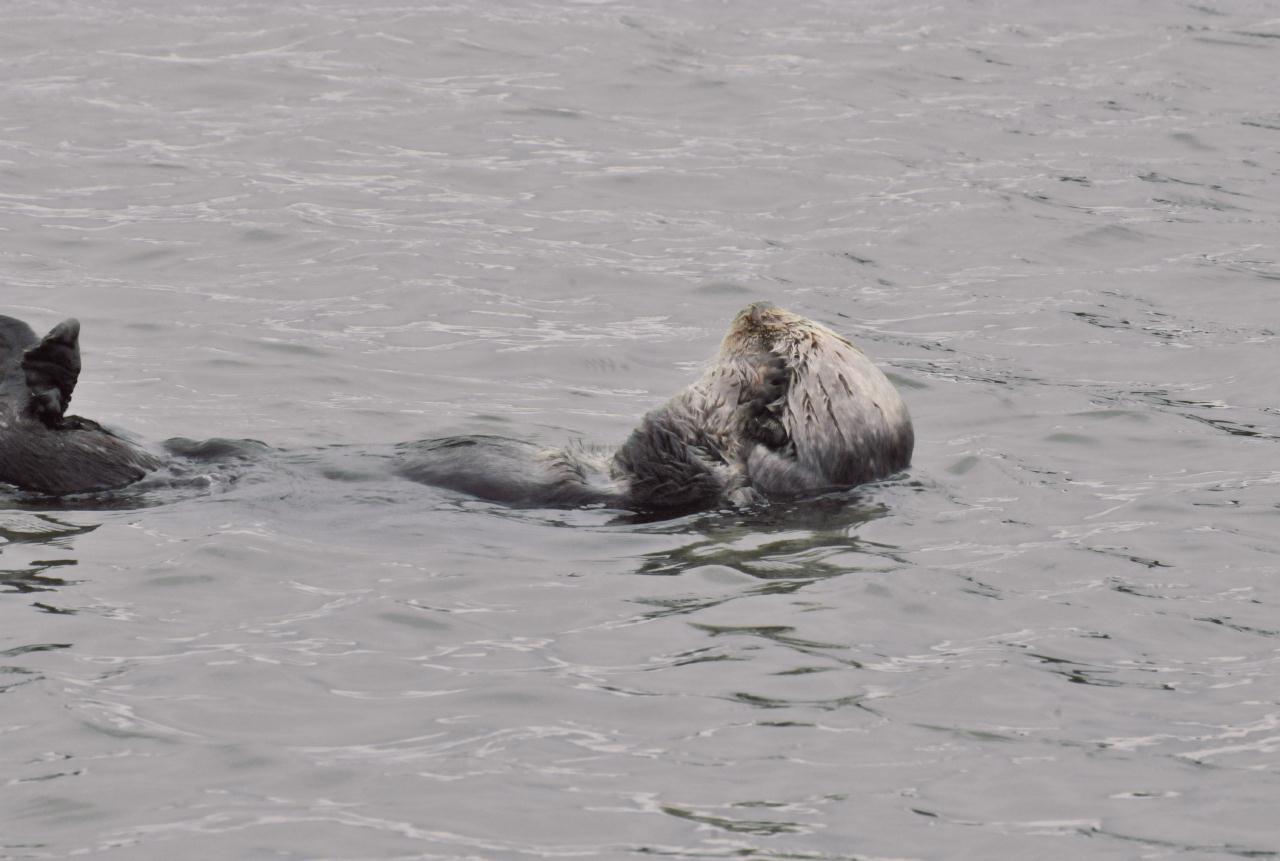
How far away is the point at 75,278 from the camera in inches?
321

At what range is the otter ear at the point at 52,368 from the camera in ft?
16.7

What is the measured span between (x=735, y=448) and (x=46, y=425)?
2.06 metres

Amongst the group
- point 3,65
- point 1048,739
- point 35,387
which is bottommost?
point 1048,739

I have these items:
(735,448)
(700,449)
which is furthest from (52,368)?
(735,448)

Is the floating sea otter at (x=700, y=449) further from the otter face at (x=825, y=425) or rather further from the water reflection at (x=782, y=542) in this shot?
the water reflection at (x=782, y=542)

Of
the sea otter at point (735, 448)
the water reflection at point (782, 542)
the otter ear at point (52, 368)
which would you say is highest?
the otter ear at point (52, 368)

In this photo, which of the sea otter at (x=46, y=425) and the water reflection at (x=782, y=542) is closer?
the water reflection at (x=782, y=542)

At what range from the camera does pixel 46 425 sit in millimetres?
5180

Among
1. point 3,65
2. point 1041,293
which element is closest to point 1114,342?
point 1041,293

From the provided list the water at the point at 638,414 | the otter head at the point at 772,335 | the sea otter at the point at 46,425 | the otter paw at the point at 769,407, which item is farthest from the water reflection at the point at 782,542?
the sea otter at the point at 46,425

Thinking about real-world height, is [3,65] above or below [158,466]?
above

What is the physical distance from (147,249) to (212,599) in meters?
4.46

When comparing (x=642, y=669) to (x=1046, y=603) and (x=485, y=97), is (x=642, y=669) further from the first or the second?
(x=485, y=97)

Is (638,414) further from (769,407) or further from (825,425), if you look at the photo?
(825,425)
